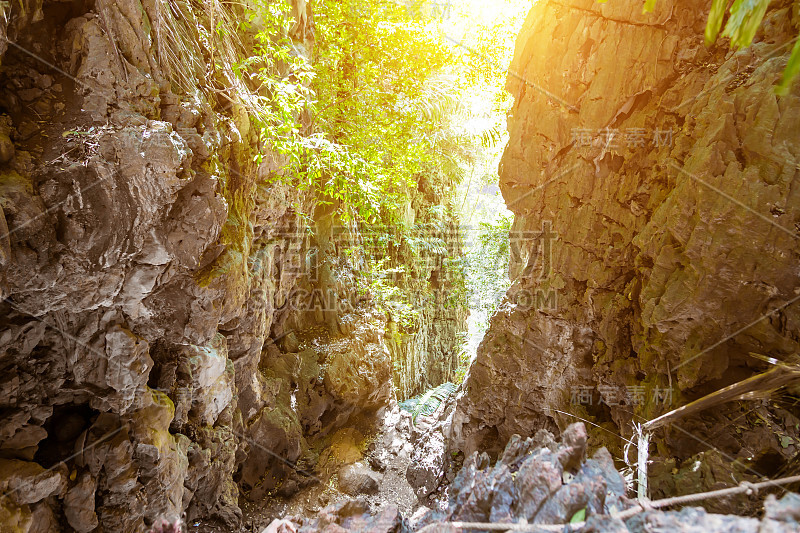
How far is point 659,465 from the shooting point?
3.39m

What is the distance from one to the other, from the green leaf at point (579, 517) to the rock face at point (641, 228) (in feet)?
7.13

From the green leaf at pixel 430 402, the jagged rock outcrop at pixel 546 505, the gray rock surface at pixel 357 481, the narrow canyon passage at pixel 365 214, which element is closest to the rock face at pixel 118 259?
the narrow canyon passage at pixel 365 214

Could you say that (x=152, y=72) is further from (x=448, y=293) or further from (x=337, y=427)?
(x=448, y=293)

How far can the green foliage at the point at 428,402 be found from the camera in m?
9.81

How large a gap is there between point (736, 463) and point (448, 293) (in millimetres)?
10019

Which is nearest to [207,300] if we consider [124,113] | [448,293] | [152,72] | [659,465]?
[124,113]

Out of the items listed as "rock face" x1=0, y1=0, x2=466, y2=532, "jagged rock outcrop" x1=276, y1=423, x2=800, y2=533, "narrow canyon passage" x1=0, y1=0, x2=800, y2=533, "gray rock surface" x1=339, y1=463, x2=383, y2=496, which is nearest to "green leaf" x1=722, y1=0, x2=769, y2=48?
"narrow canyon passage" x1=0, y1=0, x2=800, y2=533

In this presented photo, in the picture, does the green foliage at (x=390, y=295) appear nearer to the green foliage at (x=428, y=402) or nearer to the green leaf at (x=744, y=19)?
the green foliage at (x=428, y=402)

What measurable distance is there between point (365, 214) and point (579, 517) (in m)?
4.90

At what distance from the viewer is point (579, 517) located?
1.52 meters

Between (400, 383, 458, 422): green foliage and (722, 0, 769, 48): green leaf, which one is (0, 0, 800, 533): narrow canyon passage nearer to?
(722, 0, 769, 48): green leaf

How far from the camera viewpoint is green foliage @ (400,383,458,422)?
9.81 m

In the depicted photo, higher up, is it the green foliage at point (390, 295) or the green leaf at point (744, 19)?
the green leaf at point (744, 19)

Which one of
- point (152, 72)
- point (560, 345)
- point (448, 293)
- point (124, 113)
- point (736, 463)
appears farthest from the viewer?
point (448, 293)
